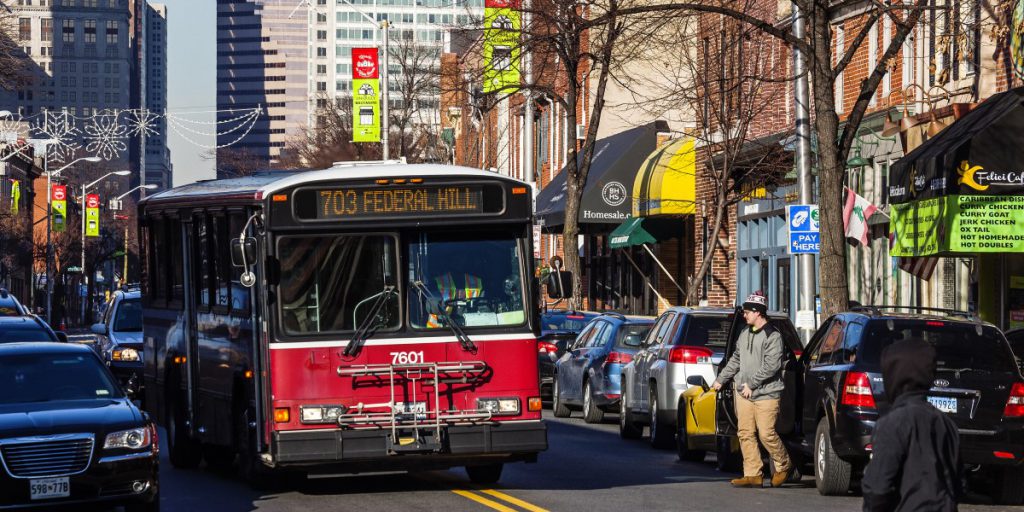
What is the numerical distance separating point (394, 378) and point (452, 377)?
0.52 metres

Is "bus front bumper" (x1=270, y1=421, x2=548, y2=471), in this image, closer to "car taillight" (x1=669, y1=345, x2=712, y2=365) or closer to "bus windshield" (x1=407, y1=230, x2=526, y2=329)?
"bus windshield" (x1=407, y1=230, x2=526, y2=329)

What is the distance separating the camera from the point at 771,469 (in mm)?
16734

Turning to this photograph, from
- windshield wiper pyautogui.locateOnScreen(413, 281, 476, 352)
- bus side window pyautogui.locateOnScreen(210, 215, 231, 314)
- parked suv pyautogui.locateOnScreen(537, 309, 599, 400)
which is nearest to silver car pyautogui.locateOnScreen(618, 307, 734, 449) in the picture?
windshield wiper pyautogui.locateOnScreen(413, 281, 476, 352)

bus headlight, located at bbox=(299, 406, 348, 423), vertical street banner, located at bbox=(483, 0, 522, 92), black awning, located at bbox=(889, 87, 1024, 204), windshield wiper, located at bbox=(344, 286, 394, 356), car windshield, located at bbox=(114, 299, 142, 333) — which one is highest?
vertical street banner, located at bbox=(483, 0, 522, 92)

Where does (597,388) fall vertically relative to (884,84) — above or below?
below

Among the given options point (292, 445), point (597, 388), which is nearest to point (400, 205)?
point (292, 445)

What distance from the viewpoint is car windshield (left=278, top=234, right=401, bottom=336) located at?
14250 mm

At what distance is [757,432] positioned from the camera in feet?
51.5

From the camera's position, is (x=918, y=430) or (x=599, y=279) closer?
(x=918, y=430)

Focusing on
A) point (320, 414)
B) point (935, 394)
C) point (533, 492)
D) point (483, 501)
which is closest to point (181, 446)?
point (320, 414)

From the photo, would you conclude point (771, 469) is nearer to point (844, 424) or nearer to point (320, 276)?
point (844, 424)

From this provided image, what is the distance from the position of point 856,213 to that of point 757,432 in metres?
11.9

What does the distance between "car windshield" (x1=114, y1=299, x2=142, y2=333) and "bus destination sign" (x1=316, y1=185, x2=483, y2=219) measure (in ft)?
46.8

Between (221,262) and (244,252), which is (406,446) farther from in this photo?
(221,262)
